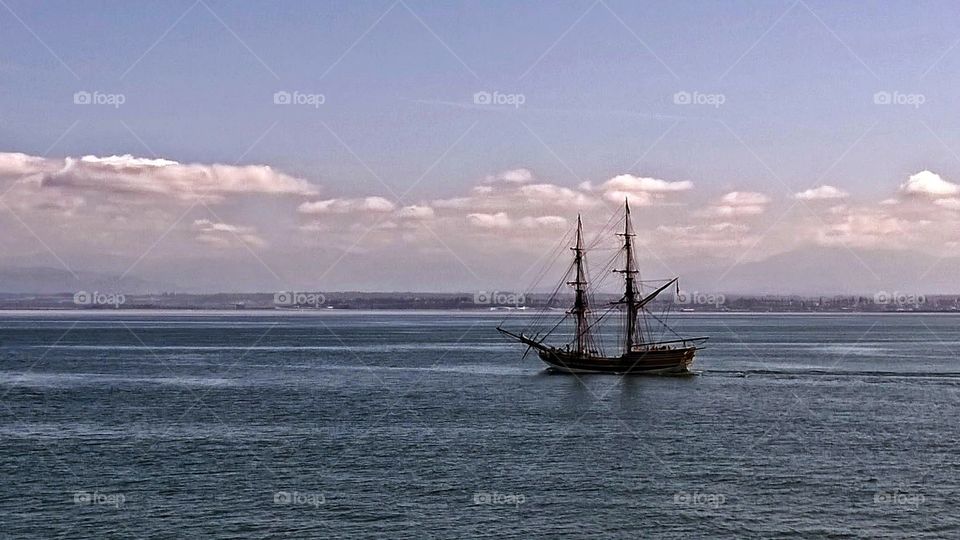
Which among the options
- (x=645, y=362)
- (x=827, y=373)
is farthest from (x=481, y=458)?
(x=827, y=373)

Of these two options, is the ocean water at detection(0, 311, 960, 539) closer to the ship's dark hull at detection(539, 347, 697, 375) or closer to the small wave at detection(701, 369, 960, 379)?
the ship's dark hull at detection(539, 347, 697, 375)

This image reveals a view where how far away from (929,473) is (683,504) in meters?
15.0

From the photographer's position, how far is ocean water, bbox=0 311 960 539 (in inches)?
1624

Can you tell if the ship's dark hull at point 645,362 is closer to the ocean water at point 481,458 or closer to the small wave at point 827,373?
the ocean water at point 481,458

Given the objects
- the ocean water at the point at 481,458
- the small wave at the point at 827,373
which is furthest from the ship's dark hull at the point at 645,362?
the small wave at the point at 827,373

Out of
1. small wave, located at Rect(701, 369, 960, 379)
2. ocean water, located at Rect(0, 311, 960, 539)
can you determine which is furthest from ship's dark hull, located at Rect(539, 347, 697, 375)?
small wave, located at Rect(701, 369, 960, 379)

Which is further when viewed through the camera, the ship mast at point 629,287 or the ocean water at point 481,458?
the ship mast at point 629,287

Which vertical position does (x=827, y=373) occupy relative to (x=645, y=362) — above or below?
below

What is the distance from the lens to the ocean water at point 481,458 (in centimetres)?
4125

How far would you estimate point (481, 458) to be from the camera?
53.8 meters

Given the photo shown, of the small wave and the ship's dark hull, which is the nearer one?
the ship's dark hull

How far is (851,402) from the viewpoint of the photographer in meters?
81.2

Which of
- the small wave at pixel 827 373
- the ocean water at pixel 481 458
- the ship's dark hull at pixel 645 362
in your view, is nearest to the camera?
the ocean water at pixel 481 458

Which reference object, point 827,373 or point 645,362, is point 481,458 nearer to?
point 645,362
